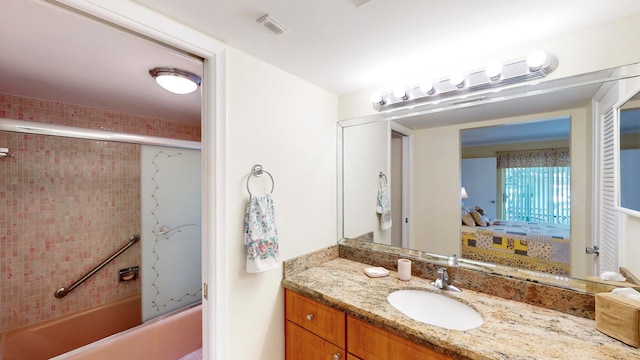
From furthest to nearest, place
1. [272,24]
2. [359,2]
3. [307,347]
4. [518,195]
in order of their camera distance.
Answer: [307,347] < [518,195] < [272,24] < [359,2]

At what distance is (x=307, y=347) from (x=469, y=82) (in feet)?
5.60

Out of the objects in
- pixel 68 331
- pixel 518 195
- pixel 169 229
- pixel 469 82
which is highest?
pixel 469 82

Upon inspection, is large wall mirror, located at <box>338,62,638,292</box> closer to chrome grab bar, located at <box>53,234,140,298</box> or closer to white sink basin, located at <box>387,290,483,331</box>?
white sink basin, located at <box>387,290,483,331</box>

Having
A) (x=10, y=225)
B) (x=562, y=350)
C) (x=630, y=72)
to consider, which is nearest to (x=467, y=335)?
(x=562, y=350)

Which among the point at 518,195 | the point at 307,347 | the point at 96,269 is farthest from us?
the point at 96,269

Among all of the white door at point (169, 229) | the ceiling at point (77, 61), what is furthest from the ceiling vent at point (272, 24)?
the white door at point (169, 229)

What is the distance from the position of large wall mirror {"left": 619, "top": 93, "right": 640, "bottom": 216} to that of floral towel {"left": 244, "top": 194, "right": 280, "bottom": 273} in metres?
1.55

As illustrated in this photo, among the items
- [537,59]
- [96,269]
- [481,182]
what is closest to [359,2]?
[537,59]

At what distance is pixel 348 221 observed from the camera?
1898mm

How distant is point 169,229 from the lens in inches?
92.9

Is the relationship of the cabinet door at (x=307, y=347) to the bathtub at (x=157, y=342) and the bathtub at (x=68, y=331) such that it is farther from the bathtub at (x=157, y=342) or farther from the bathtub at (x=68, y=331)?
the bathtub at (x=68, y=331)

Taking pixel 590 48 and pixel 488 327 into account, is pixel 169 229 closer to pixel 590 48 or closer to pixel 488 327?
pixel 488 327

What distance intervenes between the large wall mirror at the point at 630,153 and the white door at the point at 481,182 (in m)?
0.44

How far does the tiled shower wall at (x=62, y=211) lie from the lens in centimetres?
193
